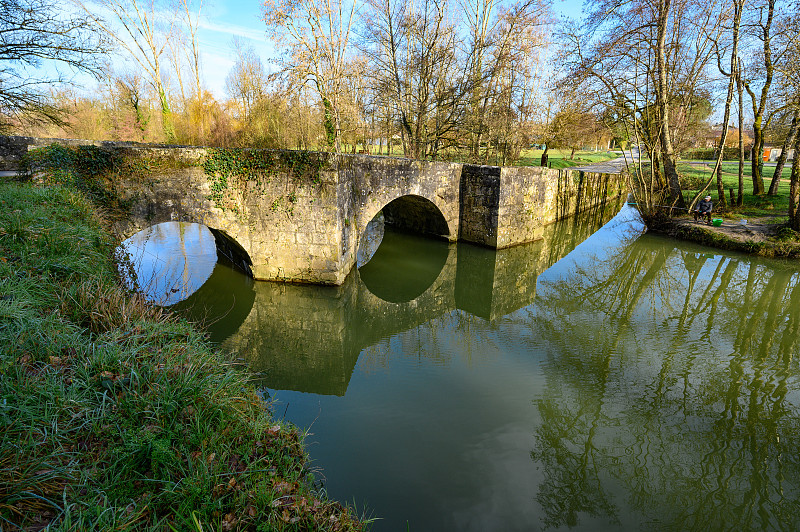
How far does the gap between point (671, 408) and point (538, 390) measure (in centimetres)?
153

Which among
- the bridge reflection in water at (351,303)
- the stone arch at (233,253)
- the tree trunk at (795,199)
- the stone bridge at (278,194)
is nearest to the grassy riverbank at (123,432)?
the bridge reflection in water at (351,303)

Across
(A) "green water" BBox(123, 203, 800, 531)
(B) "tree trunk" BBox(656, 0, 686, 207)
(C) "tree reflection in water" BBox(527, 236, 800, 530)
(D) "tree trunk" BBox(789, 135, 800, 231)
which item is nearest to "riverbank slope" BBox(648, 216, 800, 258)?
(D) "tree trunk" BBox(789, 135, 800, 231)

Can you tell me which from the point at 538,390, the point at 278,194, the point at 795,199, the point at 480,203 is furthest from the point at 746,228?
the point at 278,194

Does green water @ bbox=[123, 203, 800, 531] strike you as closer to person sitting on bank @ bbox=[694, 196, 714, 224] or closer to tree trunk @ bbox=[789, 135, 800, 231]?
tree trunk @ bbox=[789, 135, 800, 231]

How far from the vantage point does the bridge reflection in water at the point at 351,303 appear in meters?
6.03

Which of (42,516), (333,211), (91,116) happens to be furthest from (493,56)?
(91,116)

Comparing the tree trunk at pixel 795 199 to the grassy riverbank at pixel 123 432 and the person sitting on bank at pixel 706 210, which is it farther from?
the grassy riverbank at pixel 123 432

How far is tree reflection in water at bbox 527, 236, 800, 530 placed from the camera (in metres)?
3.56

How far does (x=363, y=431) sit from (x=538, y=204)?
10.7 m

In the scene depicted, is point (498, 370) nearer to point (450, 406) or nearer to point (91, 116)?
point (450, 406)

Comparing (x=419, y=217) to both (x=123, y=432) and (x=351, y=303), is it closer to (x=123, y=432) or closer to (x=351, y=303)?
(x=351, y=303)

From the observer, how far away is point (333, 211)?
26.6 feet

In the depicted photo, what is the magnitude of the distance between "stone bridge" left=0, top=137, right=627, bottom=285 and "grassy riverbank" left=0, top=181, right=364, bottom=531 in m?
3.59

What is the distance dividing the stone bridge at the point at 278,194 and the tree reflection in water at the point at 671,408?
4258mm
